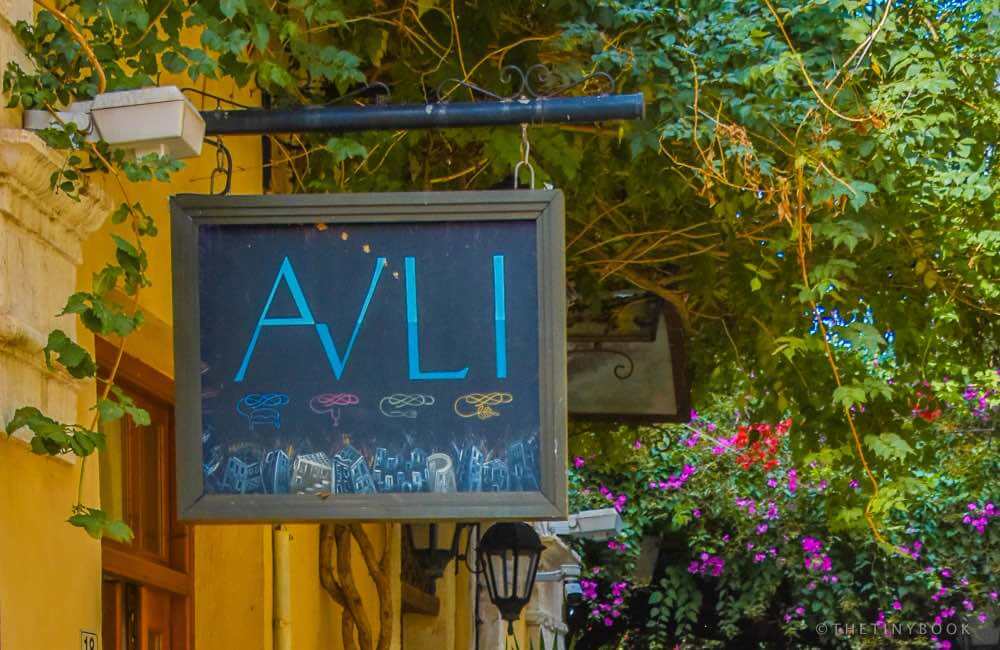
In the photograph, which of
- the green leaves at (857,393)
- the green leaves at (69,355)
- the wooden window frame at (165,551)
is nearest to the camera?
the green leaves at (69,355)

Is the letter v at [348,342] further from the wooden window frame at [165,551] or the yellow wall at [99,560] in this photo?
the wooden window frame at [165,551]

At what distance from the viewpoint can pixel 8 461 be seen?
3.47m

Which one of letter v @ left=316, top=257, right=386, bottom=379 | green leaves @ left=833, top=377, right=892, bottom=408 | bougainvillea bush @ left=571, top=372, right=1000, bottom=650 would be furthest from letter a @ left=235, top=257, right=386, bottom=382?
bougainvillea bush @ left=571, top=372, right=1000, bottom=650

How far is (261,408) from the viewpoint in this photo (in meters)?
3.73

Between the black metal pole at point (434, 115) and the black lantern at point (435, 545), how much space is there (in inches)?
212

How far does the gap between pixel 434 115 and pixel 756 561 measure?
47.2 ft

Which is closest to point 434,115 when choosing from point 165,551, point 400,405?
point 400,405

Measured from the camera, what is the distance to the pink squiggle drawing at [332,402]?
12.2 ft

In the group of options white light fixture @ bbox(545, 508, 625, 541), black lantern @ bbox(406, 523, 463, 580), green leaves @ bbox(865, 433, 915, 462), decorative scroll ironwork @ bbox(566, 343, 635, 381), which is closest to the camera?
green leaves @ bbox(865, 433, 915, 462)

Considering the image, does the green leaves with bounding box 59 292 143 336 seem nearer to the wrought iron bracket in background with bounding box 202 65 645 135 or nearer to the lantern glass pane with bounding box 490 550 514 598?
the wrought iron bracket in background with bounding box 202 65 645 135

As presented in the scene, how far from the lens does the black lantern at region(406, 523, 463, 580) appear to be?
368 inches

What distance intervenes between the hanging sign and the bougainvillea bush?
12479 millimetres

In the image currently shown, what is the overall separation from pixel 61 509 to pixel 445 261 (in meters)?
1.00

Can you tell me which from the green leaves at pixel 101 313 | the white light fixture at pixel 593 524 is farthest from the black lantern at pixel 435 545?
the green leaves at pixel 101 313
